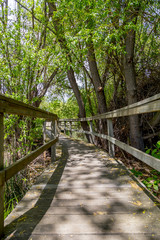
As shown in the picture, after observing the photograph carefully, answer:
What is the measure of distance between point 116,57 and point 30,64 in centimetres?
335

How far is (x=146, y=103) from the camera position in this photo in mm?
2094

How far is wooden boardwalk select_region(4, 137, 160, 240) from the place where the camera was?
160 centimetres

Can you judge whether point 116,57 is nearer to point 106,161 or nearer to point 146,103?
point 106,161

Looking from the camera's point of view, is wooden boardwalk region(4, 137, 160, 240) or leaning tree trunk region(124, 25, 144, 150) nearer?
wooden boardwalk region(4, 137, 160, 240)

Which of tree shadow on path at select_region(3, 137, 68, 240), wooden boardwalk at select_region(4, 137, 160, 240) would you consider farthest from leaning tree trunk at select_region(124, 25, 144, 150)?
tree shadow on path at select_region(3, 137, 68, 240)

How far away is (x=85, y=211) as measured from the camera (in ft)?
6.48

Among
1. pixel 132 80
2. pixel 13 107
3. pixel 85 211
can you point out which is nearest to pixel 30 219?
pixel 85 211

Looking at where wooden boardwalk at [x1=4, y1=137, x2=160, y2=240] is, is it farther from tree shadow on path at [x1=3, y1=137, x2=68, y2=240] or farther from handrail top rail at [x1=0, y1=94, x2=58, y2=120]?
handrail top rail at [x1=0, y1=94, x2=58, y2=120]

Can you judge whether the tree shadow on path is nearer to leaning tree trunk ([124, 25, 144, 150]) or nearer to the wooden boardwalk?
the wooden boardwalk

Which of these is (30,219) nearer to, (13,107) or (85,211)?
(85,211)

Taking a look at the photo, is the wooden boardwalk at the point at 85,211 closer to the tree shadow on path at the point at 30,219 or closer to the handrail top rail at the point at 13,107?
the tree shadow on path at the point at 30,219

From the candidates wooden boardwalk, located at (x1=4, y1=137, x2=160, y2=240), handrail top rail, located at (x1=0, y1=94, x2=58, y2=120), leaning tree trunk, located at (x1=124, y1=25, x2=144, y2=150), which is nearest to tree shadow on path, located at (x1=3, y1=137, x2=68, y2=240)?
wooden boardwalk, located at (x1=4, y1=137, x2=160, y2=240)

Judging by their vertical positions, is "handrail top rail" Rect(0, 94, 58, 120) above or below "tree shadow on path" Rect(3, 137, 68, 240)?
above

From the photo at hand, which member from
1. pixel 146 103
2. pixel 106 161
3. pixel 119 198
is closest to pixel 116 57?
pixel 106 161
